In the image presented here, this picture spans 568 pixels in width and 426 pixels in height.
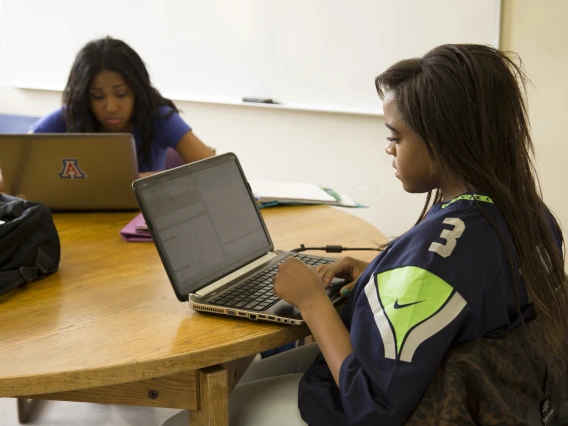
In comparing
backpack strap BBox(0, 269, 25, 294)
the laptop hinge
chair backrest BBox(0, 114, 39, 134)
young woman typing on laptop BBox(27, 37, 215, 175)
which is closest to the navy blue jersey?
the laptop hinge

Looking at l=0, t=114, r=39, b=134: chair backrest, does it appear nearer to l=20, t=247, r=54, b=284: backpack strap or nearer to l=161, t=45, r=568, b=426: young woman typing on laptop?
l=20, t=247, r=54, b=284: backpack strap

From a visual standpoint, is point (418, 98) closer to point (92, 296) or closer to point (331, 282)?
point (331, 282)

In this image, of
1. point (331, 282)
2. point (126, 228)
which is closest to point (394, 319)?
point (331, 282)

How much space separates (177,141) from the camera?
2.46 m

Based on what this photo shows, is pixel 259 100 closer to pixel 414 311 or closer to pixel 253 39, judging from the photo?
pixel 253 39

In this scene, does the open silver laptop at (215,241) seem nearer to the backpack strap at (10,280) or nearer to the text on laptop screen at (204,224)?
the text on laptop screen at (204,224)

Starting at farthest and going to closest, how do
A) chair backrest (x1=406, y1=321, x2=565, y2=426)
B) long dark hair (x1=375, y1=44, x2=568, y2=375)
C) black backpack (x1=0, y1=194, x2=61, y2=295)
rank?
black backpack (x1=0, y1=194, x2=61, y2=295) < long dark hair (x1=375, y1=44, x2=568, y2=375) < chair backrest (x1=406, y1=321, x2=565, y2=426)

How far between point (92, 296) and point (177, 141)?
1.25 meters

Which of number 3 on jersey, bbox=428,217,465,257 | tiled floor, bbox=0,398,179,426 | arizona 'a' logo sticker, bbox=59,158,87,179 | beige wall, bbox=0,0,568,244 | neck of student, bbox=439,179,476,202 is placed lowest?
tiled floor, bbox=0,398,179,426

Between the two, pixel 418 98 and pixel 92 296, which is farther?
pixel 92 296

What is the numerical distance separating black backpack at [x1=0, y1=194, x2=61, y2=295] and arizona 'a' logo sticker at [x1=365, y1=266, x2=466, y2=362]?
0.71 m

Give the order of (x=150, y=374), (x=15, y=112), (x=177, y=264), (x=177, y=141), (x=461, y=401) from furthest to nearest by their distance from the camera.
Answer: (x=15, y=112)
(x=177, y=141)
(x=177, y=264)
(x=150, y=374)
(x=461, y=401)

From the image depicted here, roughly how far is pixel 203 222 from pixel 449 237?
50 centimetres

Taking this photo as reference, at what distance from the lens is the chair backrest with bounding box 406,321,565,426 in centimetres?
91
